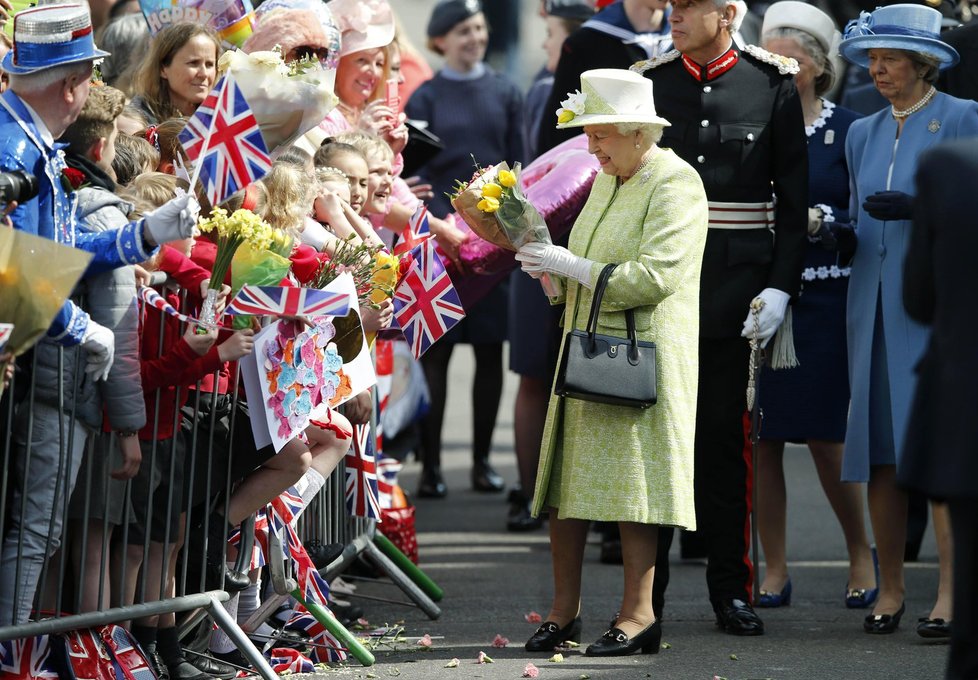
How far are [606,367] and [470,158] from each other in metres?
4.13

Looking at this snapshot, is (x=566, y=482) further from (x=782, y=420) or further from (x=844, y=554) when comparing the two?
(x=844, y=554)

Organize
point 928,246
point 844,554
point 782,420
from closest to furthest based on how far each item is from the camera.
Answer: point 928,246 < point 782,420 < point 844,554

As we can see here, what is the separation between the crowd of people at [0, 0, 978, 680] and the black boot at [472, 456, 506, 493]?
80.9 inches

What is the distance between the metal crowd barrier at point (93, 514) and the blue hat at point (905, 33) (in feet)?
8.75

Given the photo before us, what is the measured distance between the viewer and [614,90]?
5238 millimetres

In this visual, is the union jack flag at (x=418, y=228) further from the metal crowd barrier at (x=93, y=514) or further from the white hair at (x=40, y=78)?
the white hair at (x=40, y=78)

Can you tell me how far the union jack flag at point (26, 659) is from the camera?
14.7ft

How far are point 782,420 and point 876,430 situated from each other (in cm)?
48

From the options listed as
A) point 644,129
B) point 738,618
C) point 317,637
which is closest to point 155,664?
point 317,637

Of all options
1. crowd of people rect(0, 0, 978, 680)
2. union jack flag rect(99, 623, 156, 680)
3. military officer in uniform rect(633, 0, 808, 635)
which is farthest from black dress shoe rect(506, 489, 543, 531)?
union jack flag rect(99, 623, 156, 680)

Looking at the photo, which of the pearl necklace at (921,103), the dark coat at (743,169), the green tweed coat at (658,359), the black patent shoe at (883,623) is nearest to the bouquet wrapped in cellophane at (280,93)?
the green tweed coat at (658,359)

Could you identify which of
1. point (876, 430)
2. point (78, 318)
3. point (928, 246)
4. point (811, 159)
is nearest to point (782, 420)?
point (876, 430)

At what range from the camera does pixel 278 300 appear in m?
4.52

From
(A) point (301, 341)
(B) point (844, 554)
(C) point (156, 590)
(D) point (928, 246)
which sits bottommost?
(B) point (844, 554)
